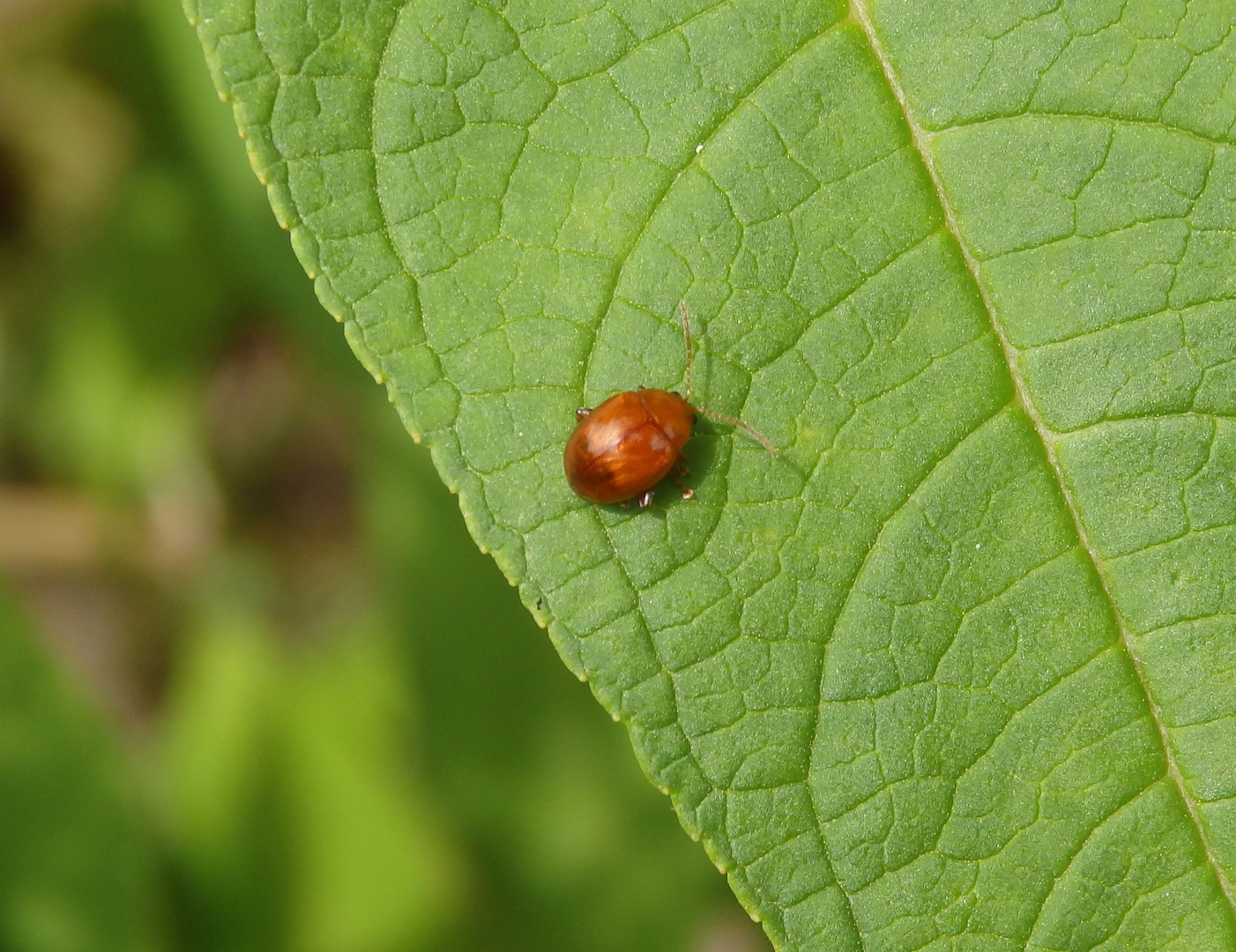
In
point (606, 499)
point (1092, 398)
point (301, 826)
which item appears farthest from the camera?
point (301, 826)

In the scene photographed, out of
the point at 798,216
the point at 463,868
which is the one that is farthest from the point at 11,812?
the point at 798,216

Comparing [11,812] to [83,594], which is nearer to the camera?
[11,812]

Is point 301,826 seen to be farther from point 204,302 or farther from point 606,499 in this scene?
point 606,499

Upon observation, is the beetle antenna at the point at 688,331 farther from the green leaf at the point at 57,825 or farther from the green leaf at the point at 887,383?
the green leaf at the point at 57,825

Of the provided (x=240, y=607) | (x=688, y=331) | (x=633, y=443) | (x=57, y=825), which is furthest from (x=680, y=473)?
(x=240, y=607)

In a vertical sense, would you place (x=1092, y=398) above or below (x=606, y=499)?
below

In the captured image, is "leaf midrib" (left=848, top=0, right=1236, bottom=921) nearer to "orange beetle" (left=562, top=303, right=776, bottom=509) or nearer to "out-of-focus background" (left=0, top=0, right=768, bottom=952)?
"orange beetle" (left=562, top=303, right=776, bottom=509)
